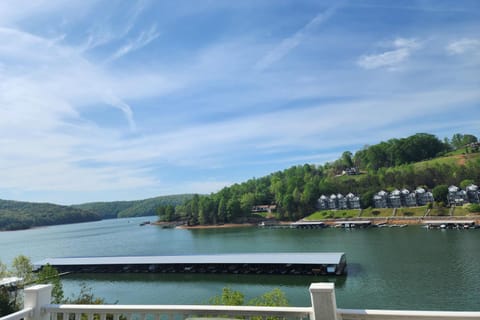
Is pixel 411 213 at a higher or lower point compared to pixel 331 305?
lower

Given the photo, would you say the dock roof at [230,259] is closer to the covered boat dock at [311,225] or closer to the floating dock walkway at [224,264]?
the floating dock walkway at [224,264]

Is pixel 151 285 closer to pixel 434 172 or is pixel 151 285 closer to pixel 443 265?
pixel 443 265

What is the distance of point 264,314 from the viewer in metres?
2.51

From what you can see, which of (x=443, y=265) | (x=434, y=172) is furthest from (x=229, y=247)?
(x=434, y=172)

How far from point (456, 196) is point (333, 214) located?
19.7 metres

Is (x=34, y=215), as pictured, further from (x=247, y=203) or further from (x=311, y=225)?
(x=311, y=225)

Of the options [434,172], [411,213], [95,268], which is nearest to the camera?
[95,268]

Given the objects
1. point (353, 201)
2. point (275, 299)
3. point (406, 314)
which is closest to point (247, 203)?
point (353, 201)

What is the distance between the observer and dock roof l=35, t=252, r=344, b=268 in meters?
22.2

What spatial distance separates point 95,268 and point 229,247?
15646 millimetres

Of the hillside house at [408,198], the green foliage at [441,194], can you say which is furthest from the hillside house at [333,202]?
the green foliage at [441,194]

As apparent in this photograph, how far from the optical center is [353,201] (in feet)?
200

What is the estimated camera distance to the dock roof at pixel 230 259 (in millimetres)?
22188

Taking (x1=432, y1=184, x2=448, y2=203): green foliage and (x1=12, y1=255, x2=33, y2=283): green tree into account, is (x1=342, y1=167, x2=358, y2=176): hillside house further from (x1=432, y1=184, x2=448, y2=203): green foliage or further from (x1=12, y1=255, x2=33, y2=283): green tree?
(x1=12, y1=255, x2=33, y2=283): green tree
